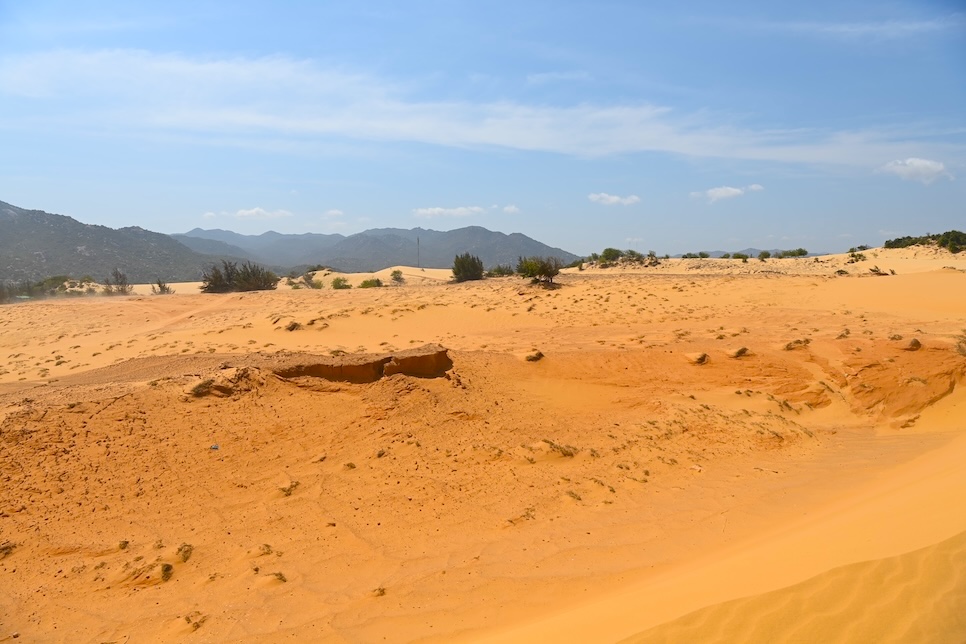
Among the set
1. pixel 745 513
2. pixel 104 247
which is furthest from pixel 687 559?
pixel 104 247

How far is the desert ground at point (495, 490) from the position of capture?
4.23m

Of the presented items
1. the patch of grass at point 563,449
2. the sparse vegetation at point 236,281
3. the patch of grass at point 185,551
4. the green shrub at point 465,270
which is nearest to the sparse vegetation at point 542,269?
the green shrub at point 465,270

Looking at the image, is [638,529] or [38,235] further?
[38,235]

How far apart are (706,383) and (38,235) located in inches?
3106

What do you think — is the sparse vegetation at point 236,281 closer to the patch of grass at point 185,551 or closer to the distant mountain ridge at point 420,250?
the patch of grass at point 185,551

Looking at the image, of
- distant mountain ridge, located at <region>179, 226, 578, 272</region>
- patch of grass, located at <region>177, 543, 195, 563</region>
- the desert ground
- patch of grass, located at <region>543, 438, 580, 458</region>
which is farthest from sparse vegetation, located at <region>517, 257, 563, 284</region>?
distant mountain ridge, located at <region>179, 226, 578, 272</region>

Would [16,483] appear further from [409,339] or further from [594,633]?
[409,339]

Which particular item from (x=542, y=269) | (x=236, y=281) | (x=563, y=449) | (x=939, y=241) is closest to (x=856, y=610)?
(x=563, y=449)

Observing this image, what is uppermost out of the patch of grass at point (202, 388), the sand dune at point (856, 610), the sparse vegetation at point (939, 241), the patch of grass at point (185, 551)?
the sparse vegetation at point (939, 241)

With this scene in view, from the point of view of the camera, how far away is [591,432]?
28.1 ft

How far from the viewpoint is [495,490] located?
678 centimetres

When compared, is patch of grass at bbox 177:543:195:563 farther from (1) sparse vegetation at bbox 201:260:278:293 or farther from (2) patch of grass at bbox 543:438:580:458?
(1) sparse vegetation at bbox 201:260:278:293

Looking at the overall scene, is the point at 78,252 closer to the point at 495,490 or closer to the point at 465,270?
the point at 465,270

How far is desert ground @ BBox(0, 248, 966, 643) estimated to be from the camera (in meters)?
4.23
